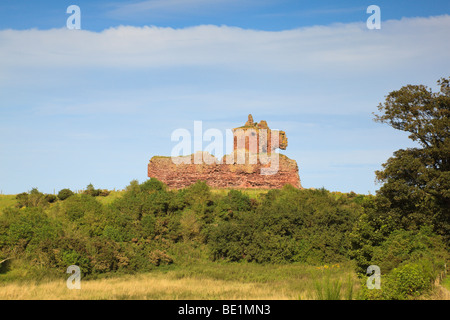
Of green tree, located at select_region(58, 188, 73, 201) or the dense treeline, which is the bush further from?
the dense treeline

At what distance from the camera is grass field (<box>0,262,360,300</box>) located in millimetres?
21797

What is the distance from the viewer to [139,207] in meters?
39.3

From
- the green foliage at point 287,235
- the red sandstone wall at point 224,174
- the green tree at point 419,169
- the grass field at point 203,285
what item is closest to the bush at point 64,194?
the red sandstone wall at point 224,174

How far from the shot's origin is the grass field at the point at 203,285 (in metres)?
21.8

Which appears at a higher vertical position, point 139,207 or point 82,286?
point 139,207

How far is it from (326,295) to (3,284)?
19.2 meters

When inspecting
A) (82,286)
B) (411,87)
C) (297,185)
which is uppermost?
(411,87)

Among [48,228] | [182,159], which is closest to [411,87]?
[48,228]

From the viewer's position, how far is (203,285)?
85.1 feet
